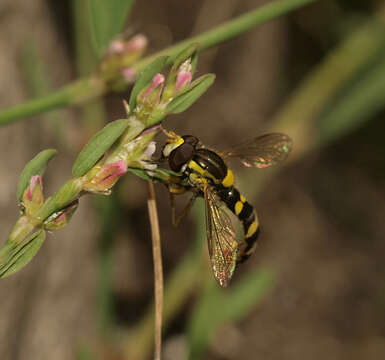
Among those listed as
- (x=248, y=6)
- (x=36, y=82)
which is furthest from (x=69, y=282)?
(x=248, y=6)

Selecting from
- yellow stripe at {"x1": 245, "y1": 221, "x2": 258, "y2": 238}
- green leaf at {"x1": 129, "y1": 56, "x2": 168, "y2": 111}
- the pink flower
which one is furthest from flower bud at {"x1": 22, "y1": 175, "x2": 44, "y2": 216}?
yellow stripe at {"x1": 245, "y1": 221, "x2": 258, "y2": 238}

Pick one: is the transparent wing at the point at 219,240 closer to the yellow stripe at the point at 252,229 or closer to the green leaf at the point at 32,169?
the yellow stripe at the point at 252,229

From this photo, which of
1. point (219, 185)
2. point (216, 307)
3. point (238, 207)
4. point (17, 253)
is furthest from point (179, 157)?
point (216, 307)

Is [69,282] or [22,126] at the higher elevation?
[22,126]

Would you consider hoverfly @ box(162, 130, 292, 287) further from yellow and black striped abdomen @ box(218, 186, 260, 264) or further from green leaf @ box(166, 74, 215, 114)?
green leaf @ box(166, 74, 215, 114)

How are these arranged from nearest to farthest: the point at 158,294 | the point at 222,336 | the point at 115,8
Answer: the point at 158,294 < the point at 115,8 < the point at 222,336

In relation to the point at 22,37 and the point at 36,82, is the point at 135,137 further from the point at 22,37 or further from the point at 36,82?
the point at 22,37

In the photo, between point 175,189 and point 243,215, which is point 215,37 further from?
point 243,215
